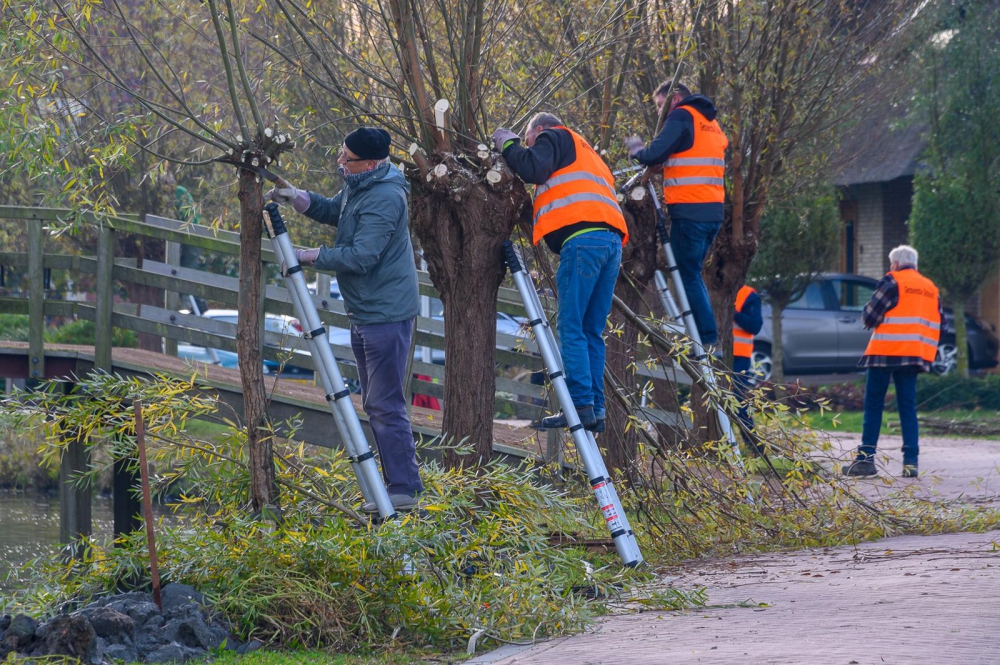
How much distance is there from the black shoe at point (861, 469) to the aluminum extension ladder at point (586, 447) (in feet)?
7.35

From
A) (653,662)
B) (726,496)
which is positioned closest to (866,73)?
(726,496)

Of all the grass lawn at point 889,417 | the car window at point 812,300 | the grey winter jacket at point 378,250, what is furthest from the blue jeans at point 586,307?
the car window at point 812,300

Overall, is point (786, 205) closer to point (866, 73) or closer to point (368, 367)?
point (866, 73)

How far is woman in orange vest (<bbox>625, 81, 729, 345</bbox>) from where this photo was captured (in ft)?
27.0

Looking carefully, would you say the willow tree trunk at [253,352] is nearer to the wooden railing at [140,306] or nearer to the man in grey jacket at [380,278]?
the man in grey jacket at [380,278]

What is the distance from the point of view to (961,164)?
18.6m

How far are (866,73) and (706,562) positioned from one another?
6251 mm

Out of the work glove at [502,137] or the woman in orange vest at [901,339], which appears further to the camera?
the woman in orange vest at [901,339]

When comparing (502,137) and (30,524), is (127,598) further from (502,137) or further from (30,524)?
(30,524)

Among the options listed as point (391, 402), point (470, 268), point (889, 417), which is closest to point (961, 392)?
point (889, 417)

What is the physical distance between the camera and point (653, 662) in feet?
14.9

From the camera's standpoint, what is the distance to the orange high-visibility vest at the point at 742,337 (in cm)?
1188

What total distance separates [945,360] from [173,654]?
1810 centimetres

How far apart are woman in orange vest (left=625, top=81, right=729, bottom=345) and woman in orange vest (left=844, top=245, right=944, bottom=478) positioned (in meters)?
2.48
